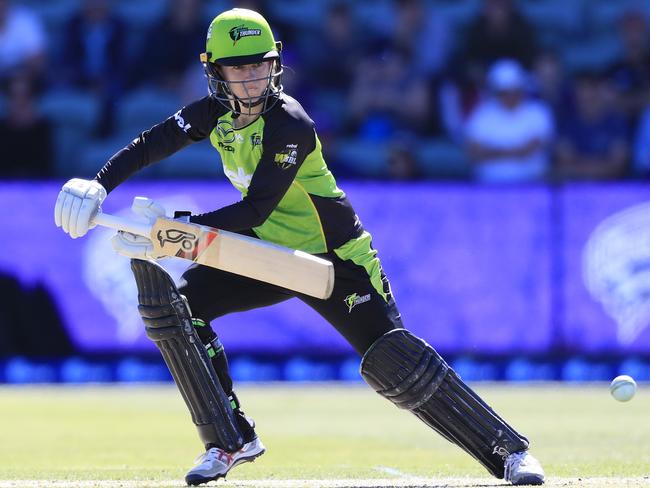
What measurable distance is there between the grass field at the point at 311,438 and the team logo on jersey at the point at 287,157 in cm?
114

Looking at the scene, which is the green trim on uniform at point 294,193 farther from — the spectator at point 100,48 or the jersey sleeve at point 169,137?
the spectator at point 100,48

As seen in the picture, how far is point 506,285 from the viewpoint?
980 cm

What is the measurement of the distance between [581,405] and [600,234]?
1.78m

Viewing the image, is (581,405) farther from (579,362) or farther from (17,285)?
(17,285)

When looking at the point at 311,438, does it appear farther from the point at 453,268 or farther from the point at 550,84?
the point at 550,84

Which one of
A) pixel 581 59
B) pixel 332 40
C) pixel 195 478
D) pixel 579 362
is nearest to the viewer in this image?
pixel 195 478

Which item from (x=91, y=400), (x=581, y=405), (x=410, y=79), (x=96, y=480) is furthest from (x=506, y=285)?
(x=96, y=480)

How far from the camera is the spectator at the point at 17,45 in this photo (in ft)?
38.2

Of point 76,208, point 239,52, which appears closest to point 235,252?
point 76,208

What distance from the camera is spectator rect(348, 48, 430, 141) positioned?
1117 centimetres

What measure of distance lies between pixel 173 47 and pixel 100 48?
2.10 feet

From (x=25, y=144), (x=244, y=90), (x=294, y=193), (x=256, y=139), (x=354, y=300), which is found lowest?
(x=25, y=144)

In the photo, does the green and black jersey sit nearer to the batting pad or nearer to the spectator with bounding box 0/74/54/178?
the batting pad

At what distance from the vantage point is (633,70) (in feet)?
37.0
